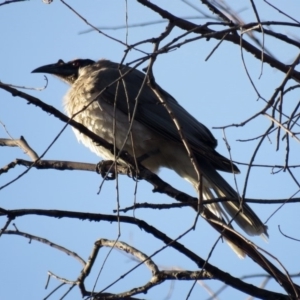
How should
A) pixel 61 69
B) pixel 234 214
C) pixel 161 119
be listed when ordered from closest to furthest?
pixel 234 214, pixel 161 119, pixel 61 69

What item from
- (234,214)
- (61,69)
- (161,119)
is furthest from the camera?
(61,69)

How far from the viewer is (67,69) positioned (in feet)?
26.0

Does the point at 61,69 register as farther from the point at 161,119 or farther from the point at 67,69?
the point at 161,119

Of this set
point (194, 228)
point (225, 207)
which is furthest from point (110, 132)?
point (194, 228)

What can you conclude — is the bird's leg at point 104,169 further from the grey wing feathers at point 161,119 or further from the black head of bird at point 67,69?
the black head of bird at point 67,69

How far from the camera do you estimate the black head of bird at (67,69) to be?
25.9 feet

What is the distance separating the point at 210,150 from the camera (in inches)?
239

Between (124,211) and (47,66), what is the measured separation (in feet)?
16.0

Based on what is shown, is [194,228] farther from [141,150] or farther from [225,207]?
[141,150]

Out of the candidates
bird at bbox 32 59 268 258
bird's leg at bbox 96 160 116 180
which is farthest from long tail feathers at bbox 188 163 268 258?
bird's leg at bbox 96 160 116 180

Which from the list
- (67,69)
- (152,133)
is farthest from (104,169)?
(67,69)

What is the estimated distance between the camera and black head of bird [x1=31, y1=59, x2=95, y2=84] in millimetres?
7883

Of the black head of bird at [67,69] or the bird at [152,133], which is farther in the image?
the black head of bird at [67,69]

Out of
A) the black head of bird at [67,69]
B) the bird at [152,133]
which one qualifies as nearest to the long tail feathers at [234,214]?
the bird at [152,133]
